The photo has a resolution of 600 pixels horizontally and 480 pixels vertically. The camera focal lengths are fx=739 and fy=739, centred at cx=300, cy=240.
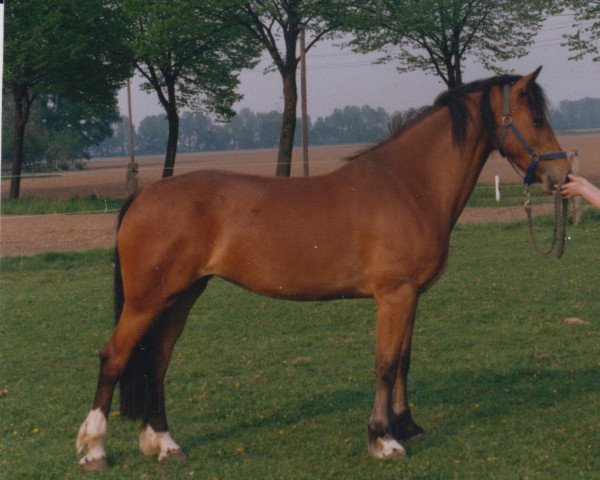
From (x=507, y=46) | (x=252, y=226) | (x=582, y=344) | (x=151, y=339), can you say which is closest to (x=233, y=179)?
(x=252, y=226)

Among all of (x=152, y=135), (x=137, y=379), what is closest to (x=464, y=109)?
(x=137, y=379)

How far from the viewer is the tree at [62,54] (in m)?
27.9

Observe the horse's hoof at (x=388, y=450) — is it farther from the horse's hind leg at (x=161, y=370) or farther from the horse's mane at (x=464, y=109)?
the horse's mane at (x=464, y=109)

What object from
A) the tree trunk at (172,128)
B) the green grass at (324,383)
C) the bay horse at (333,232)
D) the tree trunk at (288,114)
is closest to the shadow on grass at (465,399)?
the green grass at (324,383)

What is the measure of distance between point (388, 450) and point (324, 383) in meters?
1.87

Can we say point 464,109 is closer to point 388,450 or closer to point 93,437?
point 388,450

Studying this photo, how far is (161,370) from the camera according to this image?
17.8ft

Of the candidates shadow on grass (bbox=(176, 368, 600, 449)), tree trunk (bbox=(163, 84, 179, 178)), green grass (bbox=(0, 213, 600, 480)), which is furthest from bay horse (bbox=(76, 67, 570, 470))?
tree trunk (bbox=(163, 84, 179, 178))

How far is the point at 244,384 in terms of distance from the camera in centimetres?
700

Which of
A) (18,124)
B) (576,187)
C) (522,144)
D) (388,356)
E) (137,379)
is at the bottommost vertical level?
(137,379)

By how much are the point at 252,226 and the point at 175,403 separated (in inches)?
86.6

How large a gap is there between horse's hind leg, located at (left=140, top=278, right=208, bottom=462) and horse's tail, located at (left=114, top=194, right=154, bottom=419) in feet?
0.12

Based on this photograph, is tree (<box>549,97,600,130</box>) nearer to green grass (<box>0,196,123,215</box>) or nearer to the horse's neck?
green grass (<box>0,196,123,215</box>)

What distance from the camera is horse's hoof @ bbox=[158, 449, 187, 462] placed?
5184 millimetres
